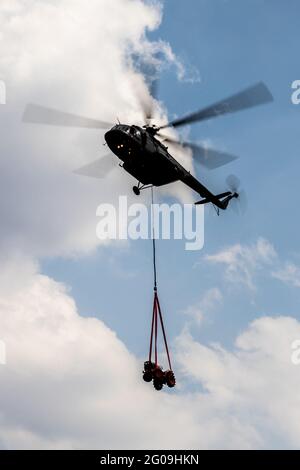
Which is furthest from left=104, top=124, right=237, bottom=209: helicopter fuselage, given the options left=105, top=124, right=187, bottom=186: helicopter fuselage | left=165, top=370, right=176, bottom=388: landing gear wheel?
left=165, top=370, right=176, bottom=388: landing gear wheel

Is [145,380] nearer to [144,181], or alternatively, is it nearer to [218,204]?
[144,181]

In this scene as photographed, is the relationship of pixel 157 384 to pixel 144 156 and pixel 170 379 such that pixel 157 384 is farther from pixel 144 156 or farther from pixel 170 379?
pixel 144 156

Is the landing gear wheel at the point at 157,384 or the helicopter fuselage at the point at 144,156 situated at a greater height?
the helicopter fuselage at the point at 144,156

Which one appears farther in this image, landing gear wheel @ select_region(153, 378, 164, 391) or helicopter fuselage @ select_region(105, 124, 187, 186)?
helicopter fuselage @ select_region(105, 124, 187, 186)

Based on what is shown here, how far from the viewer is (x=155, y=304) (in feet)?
108

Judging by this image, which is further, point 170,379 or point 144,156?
point 144,156

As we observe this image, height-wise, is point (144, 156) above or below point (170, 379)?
above

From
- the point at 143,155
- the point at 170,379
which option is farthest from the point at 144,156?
the point at 170,379

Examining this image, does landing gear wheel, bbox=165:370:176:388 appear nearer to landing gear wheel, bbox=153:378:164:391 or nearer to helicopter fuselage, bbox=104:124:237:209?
landing gear wheel, bbox=153:378:164:391

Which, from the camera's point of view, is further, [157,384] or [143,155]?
[143,155]

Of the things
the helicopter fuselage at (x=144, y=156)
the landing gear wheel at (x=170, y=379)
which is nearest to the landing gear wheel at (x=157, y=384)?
the landing gear wheel at (x=170, y=379)

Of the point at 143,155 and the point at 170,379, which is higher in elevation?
the point at 143,155

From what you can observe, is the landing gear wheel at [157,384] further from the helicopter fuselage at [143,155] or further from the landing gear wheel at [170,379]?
the helicopter fuselage at [143,155]
